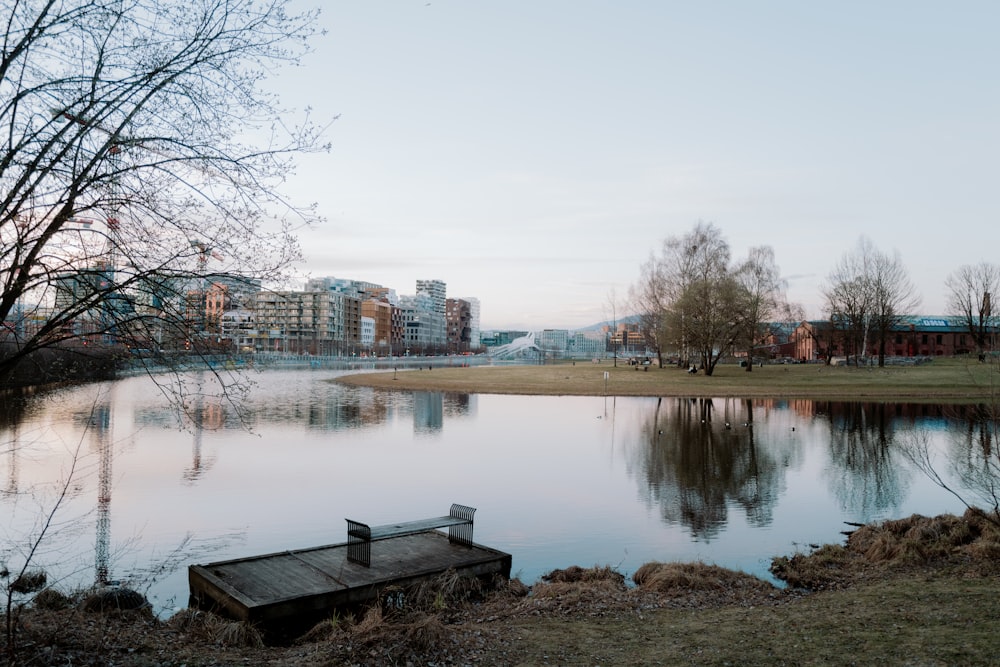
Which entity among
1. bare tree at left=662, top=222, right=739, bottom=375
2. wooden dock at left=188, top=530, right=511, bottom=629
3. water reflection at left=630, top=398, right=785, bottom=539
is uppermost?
bare tree at left=662, top=222, right=739, bottom=375

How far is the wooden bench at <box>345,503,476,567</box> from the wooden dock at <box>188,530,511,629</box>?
0.56 ft

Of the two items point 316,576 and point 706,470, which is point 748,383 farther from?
point 316,576

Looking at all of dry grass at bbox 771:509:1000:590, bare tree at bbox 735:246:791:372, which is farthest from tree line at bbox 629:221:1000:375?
dry grass at bbox 771:509:1000:590

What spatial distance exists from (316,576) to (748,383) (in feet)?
185

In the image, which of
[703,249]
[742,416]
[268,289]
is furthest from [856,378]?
[268,289]

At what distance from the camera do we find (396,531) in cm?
1348

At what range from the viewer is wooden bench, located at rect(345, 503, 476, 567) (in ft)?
42.0

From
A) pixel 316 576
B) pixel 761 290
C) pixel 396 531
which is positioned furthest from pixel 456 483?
pixel 761 290

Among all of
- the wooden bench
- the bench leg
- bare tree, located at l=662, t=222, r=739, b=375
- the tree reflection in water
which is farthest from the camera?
bare tree, located at l=662, t=222, r=739, b=375

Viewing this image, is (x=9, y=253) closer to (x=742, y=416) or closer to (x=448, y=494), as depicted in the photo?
(x=448, y=494)

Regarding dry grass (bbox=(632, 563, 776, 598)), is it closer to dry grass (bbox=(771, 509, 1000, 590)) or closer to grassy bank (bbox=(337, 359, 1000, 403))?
dry grass (bbox=(771, 509, 1000, 590))

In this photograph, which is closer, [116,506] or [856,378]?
[116,506]

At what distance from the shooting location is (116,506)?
18.2m

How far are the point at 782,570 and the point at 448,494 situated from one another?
9.79m
